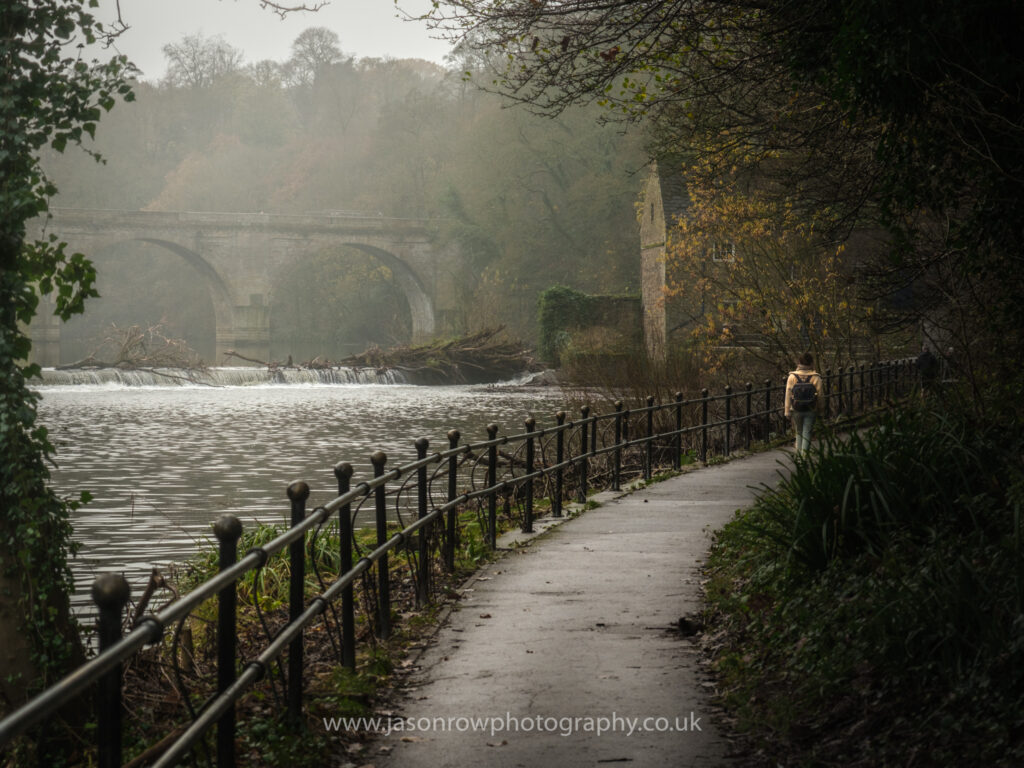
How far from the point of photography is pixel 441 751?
4.63m

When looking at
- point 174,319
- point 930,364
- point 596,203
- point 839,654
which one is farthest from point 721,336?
point 174,319

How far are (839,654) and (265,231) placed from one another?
57.3 meters

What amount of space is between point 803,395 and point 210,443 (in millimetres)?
13471

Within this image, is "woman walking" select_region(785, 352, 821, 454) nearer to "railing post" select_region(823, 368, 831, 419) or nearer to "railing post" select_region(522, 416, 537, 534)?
"railing post" select_region(522, 416, 537, 534)

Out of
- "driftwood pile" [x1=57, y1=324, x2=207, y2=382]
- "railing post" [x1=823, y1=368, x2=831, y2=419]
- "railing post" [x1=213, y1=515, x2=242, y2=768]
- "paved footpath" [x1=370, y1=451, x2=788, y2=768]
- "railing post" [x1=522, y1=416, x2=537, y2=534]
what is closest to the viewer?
"railing post" [x1=213, y1=515, x2=242, y2=768]

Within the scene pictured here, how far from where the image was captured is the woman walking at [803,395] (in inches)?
526

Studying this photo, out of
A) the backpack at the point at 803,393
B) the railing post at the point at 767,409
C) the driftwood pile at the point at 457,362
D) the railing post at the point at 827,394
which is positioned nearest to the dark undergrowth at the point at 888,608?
the backpack at the point at 803,393

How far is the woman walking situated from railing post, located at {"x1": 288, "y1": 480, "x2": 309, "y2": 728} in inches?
370

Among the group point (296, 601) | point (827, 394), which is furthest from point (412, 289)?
point (296, 601)

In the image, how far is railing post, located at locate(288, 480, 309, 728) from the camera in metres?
4.71

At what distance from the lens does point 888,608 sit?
488 cm

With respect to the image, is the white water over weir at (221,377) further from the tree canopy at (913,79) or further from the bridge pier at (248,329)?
the tree canopy at (913,79)

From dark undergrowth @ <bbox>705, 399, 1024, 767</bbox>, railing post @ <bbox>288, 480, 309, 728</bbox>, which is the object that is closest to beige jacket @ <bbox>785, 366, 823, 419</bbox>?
dark undergrowth @ <bbox>705, 399, 1024, 767</bbox>

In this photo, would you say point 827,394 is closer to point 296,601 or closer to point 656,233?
point 296,601
